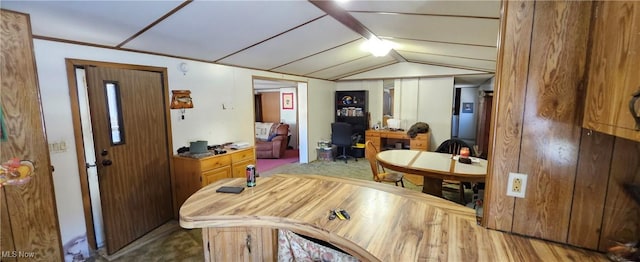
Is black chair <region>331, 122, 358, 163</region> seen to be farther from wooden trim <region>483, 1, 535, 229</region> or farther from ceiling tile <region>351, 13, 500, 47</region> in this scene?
wooden trim <region>483, 1, 535, 229</region>

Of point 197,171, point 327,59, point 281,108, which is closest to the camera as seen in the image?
point 197,171

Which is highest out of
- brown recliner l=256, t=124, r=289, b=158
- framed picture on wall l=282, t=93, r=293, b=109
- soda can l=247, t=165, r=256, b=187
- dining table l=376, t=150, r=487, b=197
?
framed picture on wall l=282, t=93, r=293, b=109

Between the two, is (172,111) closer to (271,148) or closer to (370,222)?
(370,222)

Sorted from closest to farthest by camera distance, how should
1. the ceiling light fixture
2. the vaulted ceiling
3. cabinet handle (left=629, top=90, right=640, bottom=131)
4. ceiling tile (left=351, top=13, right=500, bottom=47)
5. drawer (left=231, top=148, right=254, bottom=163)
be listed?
cabinet handle (left=629, top=90, right=640, bottom=131) < the vaulted ceiling < ceiling tile (left=351, top=13, right=500, bottom=47) < drawer (left=231, top=148, right=254, bottom=163) < the ceiling light fixture

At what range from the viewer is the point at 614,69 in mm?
841

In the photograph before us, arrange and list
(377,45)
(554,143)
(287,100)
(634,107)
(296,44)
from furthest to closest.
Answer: (287,100)
(377,45)
(296,44)
(554,143)
(634,107)

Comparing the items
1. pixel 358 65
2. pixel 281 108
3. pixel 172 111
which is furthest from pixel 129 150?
pixel 281 108

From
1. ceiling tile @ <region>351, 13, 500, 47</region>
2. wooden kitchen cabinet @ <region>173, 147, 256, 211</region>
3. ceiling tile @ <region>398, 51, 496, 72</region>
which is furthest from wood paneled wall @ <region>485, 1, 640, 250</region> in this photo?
ceiling tile @ <region>398, 51, 496, 72</region>

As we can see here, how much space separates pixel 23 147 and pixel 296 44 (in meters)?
2.63

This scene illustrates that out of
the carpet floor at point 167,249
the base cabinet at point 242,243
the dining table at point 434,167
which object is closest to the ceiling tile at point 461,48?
the dining table at point 434,167

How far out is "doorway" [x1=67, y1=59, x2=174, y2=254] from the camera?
2406 mm

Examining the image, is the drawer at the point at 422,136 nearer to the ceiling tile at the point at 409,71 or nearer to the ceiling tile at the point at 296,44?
the ceiling tile at the point at 409,71

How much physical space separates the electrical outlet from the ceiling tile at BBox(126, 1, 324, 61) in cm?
190

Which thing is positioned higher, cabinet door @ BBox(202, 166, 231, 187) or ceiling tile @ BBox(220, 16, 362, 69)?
ceiling tile @ BBox(220, 16, 362, 69)
